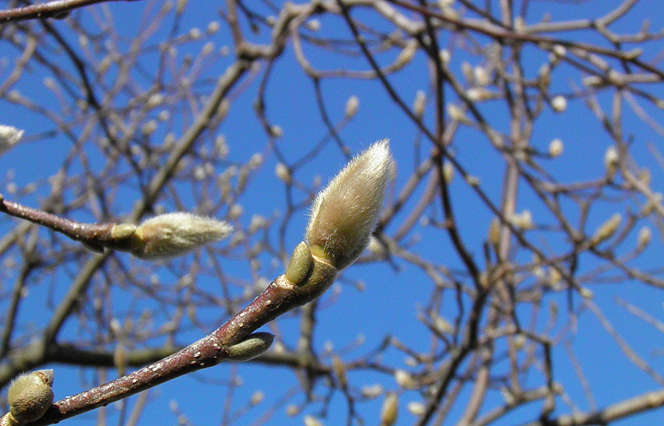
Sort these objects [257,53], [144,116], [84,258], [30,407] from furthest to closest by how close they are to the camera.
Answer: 1. [144,116]
2. [84,258]
3. [257,53]
4. [30,407]

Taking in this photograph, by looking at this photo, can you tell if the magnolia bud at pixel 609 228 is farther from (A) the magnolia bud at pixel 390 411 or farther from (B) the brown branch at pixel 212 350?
(B) the brown branch at pixel 212 350

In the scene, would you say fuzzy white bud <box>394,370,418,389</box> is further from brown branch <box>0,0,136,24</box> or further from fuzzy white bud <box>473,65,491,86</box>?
brown branch <box>0,0,136,24</box>

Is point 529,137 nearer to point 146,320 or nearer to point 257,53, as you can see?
point 257,53

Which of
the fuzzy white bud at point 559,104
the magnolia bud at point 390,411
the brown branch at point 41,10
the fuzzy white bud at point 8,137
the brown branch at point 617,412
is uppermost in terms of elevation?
the fuzzy white bud at point 559,104

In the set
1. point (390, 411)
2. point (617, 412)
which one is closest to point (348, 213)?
point (390, 411)

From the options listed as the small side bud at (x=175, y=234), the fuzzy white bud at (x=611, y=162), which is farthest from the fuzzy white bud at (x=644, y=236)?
the small side bud at (x=175, y=234)

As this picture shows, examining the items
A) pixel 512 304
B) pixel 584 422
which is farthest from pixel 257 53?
pixel 584 422
